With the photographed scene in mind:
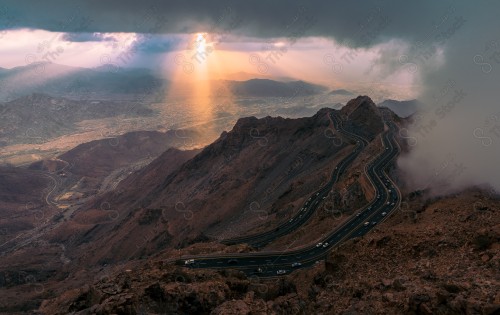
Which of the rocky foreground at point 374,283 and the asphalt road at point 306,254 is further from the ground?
the rocky foreground at point 374,283

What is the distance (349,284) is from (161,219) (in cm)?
13676

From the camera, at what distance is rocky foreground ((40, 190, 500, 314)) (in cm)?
3378

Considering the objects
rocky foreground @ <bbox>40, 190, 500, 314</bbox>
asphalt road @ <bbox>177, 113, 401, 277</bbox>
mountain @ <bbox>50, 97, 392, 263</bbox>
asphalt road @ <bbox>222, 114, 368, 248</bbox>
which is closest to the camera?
rocky foreground @ <bbox>40, 190, 500, 314</bbox>

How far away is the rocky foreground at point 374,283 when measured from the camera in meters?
33.8

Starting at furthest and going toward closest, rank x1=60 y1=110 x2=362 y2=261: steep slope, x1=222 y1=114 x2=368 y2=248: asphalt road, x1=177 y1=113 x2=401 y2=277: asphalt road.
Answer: x1=60 y1=110 x2=362 y2=261: steep slope, x1=222 y1=114 x2=368 y2=248: asphalt road, x1=177 y1=113 x2=401 y2=277: asphalt road

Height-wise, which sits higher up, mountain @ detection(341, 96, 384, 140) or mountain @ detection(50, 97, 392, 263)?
mountain @ detection(341, 96, 384, 140)

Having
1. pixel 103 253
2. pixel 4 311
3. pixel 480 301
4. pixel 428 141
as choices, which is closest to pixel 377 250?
pixel 480 301

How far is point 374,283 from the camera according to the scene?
41844 millimetres

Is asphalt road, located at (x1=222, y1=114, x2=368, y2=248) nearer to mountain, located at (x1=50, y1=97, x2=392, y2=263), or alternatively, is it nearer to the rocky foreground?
mountain, located at (x1=50, y1=97, x2=392, y2=263)

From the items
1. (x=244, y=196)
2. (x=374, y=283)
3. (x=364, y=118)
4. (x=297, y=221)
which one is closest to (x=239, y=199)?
(x=244, y=196)

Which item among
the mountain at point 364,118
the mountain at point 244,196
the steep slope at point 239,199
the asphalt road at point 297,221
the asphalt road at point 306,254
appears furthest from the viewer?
the mountain at point 364,118

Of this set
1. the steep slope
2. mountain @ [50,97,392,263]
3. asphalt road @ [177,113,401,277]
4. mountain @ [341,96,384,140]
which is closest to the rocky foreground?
asphalt road @ [177,113,401,277]

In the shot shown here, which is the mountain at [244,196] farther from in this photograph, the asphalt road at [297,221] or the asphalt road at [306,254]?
the asphalt road at [306,254]

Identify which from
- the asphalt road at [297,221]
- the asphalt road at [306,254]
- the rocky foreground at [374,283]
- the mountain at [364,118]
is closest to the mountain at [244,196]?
the mountain at [364,118]
